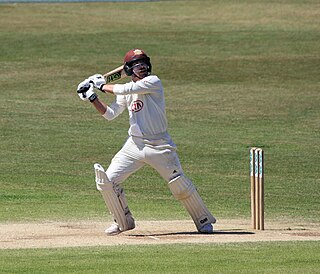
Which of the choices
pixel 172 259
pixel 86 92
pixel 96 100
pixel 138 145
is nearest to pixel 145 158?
pixel 138 145

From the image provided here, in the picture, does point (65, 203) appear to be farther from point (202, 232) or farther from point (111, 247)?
point (111, 247)

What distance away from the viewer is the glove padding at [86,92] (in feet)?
42.1

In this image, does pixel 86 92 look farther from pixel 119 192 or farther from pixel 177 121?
pixel 177 121

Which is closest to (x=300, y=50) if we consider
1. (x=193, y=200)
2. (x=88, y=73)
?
(x=88, y=73)

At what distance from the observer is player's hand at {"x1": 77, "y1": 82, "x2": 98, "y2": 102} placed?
1283 centimetres

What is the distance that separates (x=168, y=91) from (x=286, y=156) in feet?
30.7

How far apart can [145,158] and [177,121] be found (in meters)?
13.7

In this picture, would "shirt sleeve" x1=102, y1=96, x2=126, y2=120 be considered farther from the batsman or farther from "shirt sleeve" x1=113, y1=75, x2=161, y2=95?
"shirt sleeve" x1=113, y1=75, x2=161, y2=95

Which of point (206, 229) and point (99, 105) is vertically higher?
point (99, 105)

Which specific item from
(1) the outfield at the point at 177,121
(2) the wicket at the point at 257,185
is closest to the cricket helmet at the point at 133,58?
(2) the wicket at the point at 257,185

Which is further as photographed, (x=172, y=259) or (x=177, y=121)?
(x=177, y=121)

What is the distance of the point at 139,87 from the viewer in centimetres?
1267

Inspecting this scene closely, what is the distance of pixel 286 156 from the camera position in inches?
864

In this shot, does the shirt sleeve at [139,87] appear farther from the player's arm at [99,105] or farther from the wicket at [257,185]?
the wicket at [257,185]
